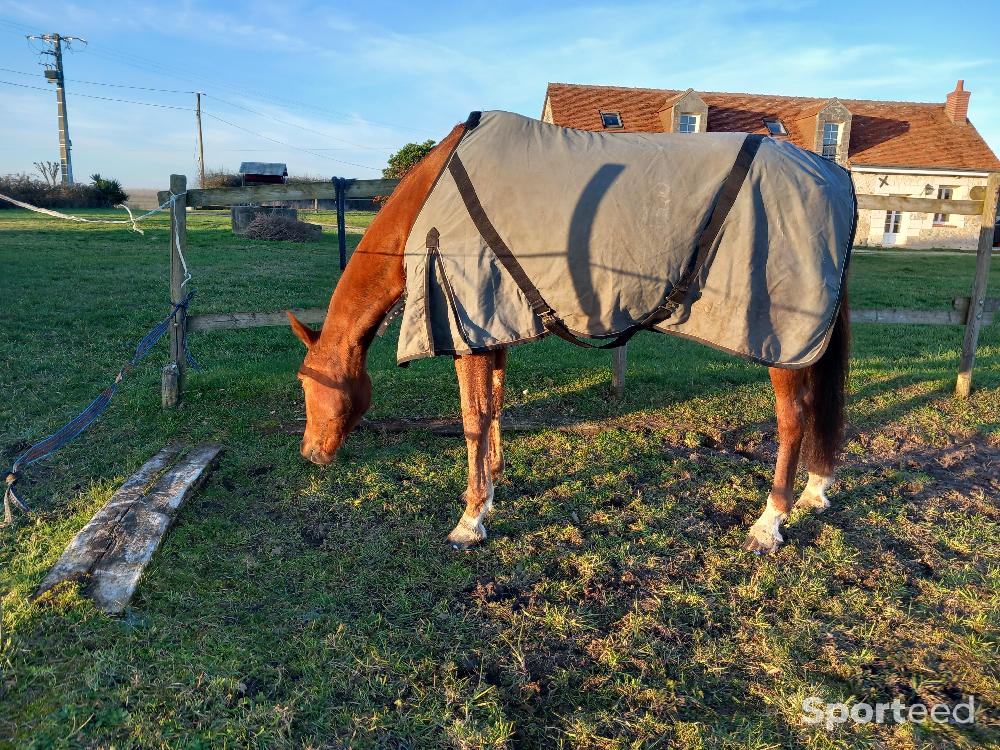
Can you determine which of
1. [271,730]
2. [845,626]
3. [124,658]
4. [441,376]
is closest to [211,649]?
[124,658]

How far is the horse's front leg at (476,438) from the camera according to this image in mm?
3527

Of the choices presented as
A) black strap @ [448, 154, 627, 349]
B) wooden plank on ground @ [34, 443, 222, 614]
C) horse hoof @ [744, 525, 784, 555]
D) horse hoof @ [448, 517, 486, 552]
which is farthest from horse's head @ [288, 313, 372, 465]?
horse hoof @ [744, 525, 784, 555]

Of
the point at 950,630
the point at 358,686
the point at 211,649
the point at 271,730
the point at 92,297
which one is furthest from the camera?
the point at 92,297

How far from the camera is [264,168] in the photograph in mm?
38875

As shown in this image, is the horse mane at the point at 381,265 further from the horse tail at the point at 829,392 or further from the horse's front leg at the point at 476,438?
the horse tail at the point at 829,392

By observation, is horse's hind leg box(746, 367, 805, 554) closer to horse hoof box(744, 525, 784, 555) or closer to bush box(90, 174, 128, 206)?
horse hoof box(744, 525, 784, 555)

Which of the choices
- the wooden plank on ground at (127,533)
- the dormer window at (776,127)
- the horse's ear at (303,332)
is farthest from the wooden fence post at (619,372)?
the dormer window at (776,127)

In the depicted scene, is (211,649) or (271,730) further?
(211,649)

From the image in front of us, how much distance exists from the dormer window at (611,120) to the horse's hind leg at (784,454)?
87.3ft

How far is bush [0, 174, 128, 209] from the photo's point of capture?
95.7 feet

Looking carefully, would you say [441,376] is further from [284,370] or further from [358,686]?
[358,686]

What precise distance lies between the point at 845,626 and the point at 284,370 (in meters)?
5.51

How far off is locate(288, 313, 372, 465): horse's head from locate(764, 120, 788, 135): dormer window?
29065 millimetres

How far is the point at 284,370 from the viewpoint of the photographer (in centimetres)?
668
